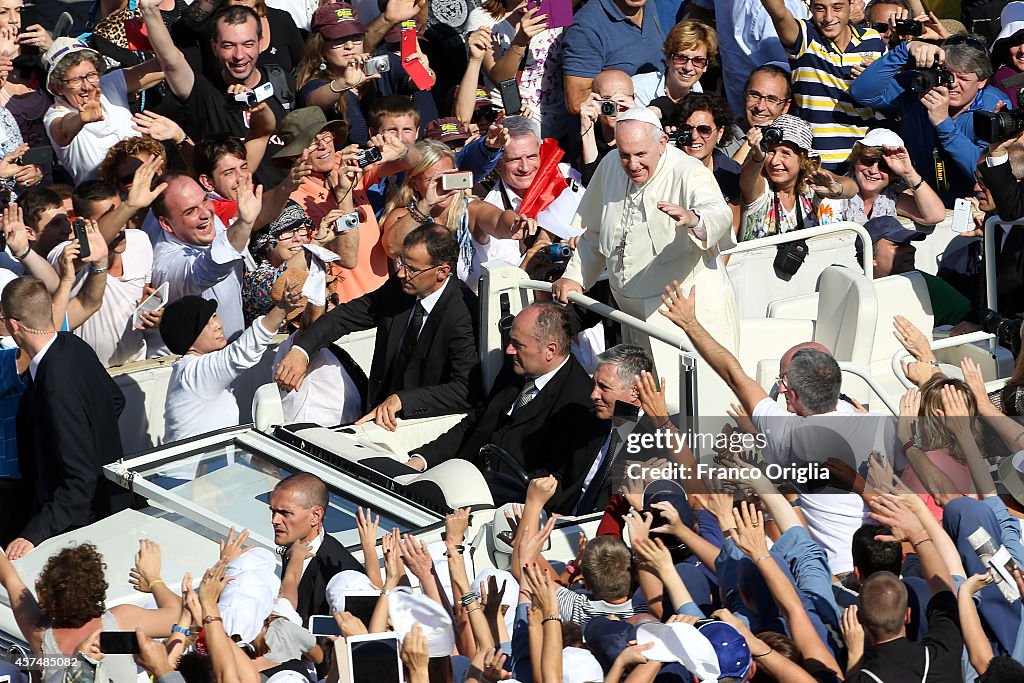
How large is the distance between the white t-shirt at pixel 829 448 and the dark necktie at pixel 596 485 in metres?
0.68

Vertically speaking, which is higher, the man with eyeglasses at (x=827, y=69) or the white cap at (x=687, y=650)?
the man with eyeglasses at (x=827, y=69)

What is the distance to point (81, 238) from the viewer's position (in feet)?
24.6

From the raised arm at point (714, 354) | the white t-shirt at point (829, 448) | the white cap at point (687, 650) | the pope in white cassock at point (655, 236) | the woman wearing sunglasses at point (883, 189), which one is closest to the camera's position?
the white cap at point (687, 650)

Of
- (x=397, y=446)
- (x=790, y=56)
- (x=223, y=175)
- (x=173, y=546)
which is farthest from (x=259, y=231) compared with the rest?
(x=790, y=56)

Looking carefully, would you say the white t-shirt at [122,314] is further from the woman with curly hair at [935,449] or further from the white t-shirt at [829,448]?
the woman with curly hair at [935,449]

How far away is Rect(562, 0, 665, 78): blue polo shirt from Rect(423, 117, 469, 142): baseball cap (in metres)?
Result: 0.98

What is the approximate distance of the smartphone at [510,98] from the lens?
9.16 meters

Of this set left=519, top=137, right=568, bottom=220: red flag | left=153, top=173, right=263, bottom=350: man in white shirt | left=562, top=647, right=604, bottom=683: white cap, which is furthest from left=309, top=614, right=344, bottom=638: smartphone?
left=519, top=137, right=568, bottom=220: red flag

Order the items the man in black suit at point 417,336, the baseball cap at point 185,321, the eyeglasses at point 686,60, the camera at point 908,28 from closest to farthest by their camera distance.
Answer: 1. the man in black suit at point 417,336
2. the baseball cap at point 185,321
3. the eyeglasses at point 686,60
4. the camera at point 908,28

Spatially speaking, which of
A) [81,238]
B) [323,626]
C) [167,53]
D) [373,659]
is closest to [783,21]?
[167,53]

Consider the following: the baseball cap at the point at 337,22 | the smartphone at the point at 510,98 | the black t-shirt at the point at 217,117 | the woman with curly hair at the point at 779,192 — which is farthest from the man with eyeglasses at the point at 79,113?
the woman with curly hair at the point at 779,192

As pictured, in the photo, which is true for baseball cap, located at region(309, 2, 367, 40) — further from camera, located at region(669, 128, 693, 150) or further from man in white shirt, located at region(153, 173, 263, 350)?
camera, located at region(669, 128, 693, 150)

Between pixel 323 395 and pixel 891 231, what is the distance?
326cm

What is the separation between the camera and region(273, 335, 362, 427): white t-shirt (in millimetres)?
7672
